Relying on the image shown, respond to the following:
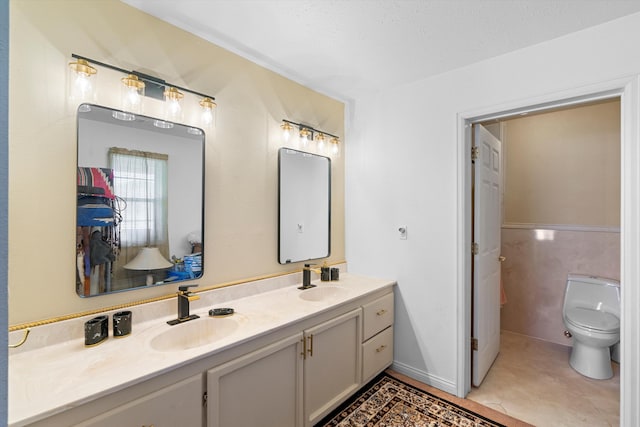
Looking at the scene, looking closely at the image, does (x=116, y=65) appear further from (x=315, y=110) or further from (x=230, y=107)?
(x=315, y=110)

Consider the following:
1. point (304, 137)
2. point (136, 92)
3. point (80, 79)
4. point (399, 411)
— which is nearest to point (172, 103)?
point (136, 92)

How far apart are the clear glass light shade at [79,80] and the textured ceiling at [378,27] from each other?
1.40 ft

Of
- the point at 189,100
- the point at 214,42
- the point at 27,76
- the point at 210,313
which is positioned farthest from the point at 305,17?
the point at 210,313

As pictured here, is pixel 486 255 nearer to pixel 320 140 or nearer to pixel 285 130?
pixel 320 140

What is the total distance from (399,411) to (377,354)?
1.25ft

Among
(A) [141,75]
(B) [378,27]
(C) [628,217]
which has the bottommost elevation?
(C) [628,217]

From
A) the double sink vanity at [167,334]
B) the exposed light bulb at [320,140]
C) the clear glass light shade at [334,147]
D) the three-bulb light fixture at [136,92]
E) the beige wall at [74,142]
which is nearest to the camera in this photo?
the double sink vanity at [167,334]

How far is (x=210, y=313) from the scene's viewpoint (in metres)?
1.62

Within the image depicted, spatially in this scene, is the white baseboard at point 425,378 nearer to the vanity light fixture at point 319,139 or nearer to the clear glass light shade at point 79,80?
the vanity light fixture at point 319,139

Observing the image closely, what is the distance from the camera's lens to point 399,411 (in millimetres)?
1945

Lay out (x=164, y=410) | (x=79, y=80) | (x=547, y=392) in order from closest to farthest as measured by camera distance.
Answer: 1. (x=164, y=410)
2. (x=79, y=80)
3. (x=547, y=392)

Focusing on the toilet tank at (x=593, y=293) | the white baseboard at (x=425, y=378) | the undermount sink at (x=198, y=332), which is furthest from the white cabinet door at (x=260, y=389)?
the toilet tank at (x=593, y=293)

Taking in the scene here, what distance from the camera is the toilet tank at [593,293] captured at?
2.53 meters

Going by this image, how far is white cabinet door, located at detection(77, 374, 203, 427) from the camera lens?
99 centimetres
